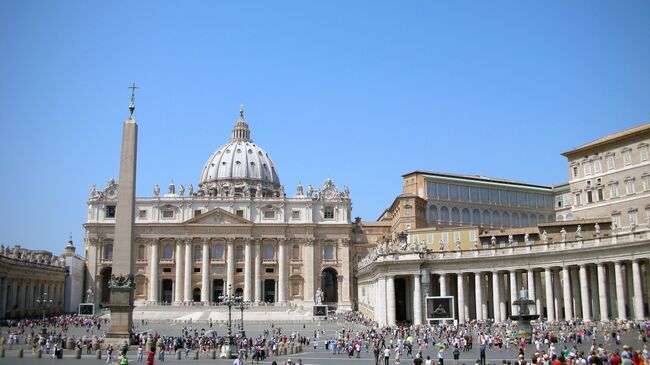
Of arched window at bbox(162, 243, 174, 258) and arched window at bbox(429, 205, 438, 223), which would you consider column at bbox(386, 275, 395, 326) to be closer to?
arched window at bbox(429, 205, 438, 223)

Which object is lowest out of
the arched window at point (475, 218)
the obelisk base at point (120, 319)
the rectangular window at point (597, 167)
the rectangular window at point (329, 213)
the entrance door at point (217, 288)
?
the obelisk base at point (120, 319)

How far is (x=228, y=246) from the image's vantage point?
3794 inches

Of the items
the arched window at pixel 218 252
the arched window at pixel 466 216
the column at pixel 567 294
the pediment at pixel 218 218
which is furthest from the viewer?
the arched window at pixel 218 252

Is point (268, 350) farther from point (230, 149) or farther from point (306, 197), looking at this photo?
point (230, 149)

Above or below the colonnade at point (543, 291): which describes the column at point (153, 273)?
above

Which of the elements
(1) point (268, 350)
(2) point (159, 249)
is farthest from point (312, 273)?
(1) point (268, 350)

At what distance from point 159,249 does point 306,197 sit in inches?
817

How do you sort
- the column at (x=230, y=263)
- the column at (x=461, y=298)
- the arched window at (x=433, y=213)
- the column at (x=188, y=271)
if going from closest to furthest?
the column at (x=461, y=298) → the arched window at (x=433, y=213) → the column at (x=188, y=271) → the column at (x=230, y=263)

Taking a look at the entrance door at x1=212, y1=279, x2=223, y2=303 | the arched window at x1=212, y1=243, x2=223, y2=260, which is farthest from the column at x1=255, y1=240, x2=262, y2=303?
the entrance door at x1=212, y1=279, x2=223, y2=303

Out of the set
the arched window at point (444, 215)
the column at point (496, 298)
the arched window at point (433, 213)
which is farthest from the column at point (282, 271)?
the column at point (496, 298)

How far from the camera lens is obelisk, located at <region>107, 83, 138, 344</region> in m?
32.8

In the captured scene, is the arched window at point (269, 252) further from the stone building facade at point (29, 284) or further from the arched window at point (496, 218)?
the arched window at point (496, 218)

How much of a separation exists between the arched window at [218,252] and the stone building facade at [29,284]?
19.0 m

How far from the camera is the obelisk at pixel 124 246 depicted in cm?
3278
